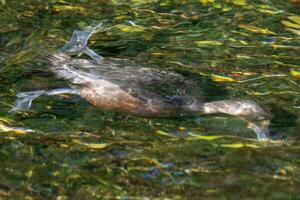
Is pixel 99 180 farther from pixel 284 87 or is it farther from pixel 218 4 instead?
pixel 218 4

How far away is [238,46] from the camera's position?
23.9 ft

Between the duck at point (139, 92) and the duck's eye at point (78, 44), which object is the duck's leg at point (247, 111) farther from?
the duck's eye at point (78, 44)

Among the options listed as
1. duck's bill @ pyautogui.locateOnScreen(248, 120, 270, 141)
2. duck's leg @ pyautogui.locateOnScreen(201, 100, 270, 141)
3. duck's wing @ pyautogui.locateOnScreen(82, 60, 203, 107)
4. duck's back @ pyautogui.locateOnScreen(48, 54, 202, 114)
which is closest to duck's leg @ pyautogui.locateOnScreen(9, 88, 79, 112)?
duck's back @ pyautogui.locateOnScreen(48, 54, 202, 114)

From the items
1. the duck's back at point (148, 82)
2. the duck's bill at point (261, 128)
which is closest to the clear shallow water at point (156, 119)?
the duck's bill at point (261, 128)

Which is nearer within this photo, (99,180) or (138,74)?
(99,180)

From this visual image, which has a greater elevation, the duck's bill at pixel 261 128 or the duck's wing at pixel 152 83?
the duck's wing at pixel 152 83

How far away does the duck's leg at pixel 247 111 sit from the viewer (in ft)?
17.7

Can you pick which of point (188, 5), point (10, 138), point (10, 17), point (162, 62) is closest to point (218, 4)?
point (188, 5)

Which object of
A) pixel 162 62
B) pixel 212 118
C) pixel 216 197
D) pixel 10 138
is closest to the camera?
pixel 216 197

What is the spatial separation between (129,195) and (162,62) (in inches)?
103

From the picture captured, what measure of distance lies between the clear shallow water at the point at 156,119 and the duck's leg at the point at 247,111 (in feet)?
0.31

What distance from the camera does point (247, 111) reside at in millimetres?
5566

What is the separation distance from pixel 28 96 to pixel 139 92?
1068mm

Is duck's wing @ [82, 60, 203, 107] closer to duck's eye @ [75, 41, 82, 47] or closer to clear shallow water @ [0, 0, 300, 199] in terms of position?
clear shallow water @ [0, 0, 300, 199]
